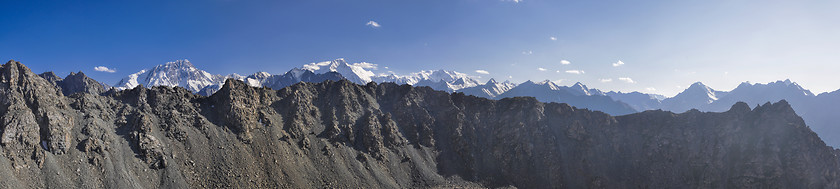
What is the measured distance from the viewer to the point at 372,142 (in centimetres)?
11081

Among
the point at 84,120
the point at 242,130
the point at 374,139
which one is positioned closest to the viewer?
the point at 84,120

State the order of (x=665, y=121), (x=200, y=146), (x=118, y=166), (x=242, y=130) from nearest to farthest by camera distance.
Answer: (x=118, y=166)
(x=200, y=146)
(x=242, y=130)
(x=665, y=121)

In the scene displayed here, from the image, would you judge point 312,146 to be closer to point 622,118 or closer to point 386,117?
point 386,117

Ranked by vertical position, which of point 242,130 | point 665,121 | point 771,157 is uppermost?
point 242,130

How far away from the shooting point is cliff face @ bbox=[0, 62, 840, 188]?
74312 millimetres

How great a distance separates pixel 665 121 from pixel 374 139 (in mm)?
97621

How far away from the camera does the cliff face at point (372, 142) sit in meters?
74.3

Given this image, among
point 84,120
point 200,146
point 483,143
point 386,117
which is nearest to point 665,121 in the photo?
point 483,143

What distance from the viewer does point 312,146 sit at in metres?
103

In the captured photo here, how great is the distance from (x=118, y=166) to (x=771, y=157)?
16104cm

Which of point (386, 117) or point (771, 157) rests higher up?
point (386, 117)

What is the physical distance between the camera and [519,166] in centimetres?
11475

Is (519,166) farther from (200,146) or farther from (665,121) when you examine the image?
(200,146)

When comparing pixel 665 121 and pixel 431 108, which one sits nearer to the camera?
pixel 665 121
